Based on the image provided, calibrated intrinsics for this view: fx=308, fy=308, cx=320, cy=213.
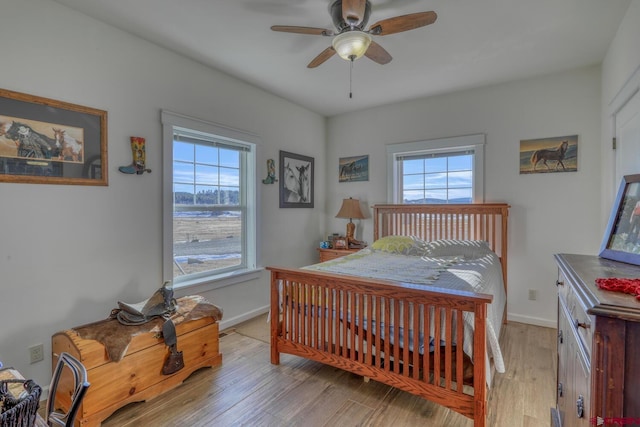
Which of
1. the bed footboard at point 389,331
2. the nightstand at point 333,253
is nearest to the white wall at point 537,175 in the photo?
the nightstand at point 333,253

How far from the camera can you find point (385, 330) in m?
1.94

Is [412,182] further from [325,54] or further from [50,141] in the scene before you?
[50,141]

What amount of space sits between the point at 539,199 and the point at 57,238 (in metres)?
4.23

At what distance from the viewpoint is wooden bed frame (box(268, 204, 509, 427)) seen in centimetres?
170

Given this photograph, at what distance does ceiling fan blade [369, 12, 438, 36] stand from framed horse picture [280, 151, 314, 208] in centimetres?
220

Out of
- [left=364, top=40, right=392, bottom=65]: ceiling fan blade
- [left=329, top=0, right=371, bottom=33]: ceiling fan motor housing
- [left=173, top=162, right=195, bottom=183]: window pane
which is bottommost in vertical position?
[left=173, top=162, right=195, bottom=183]: window pane

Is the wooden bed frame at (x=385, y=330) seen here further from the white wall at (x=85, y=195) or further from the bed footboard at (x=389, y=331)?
the white wall at (x=85, y=195)

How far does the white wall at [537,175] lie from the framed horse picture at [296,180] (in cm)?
155

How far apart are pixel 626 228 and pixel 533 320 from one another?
2.43 m

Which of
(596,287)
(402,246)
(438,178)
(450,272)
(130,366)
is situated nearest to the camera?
(596,287)

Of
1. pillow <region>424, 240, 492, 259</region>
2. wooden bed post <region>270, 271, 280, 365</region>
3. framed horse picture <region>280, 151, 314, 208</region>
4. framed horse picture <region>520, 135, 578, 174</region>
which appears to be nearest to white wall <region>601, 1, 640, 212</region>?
framed horse picture <region>520, 135, 578, 174</region>

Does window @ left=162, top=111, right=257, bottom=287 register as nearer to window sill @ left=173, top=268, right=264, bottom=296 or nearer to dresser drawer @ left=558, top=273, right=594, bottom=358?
window sill @ left=173, top=268, right=264, bottom=296

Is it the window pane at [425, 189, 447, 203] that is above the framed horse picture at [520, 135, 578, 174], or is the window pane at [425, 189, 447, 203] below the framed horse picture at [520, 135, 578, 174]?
below

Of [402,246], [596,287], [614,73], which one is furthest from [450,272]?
[614,73]
